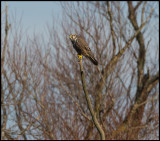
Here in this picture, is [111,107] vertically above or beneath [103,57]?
beneath

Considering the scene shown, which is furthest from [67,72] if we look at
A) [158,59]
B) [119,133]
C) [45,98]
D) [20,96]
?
[158,59]

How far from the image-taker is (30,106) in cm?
803

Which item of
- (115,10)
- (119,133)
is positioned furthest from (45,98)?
(115,10)

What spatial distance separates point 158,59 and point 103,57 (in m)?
2.28

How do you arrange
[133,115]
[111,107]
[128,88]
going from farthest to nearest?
[133,115]
[128,88]
[111,107]

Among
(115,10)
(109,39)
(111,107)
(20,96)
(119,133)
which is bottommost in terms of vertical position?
(119,133)

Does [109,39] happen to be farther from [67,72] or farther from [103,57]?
[67,72]

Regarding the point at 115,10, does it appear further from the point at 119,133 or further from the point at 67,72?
the point at 119,133

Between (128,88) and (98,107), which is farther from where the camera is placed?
(128,88)

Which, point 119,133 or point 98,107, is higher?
point 98,107

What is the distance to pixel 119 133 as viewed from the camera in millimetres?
7449

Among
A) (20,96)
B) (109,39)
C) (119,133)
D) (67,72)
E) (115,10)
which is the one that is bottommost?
(119,133)

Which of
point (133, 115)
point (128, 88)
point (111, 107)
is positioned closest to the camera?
point (111, 107)

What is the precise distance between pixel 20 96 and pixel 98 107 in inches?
91.3
